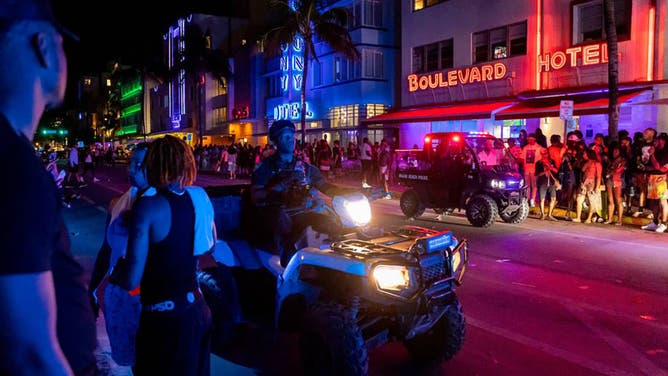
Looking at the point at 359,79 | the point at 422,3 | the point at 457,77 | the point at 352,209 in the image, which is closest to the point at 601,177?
the point at 352,209

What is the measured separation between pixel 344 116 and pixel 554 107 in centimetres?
1537

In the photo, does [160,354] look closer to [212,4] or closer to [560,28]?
[560,28]

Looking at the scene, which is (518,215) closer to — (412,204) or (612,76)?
(412,204)

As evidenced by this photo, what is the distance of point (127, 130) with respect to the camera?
104 m

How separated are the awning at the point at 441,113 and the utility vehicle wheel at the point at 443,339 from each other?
60.0 ft

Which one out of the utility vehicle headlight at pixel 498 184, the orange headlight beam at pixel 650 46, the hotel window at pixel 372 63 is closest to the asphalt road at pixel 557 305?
the utility vehicle headlight at pixel 498 184

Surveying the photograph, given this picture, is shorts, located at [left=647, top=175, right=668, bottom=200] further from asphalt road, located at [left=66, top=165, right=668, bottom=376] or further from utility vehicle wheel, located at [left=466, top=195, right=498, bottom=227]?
utility vehicle wheel, located at [left=466, top=195, right=498, bottom=227]

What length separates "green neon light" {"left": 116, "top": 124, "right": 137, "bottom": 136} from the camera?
99.5 m

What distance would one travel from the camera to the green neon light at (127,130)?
9950 centimetres

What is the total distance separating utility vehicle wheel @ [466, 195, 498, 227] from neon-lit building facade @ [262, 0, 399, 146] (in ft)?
59.4

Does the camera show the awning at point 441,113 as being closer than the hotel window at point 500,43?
Yes

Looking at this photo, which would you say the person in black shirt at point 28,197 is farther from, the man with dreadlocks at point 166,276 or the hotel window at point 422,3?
the hotel window at point 422,3

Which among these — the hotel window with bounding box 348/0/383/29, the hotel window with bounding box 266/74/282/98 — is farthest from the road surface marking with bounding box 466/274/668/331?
the hotel window with bounding box 266/74/282/98

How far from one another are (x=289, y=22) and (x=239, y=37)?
103 ft
